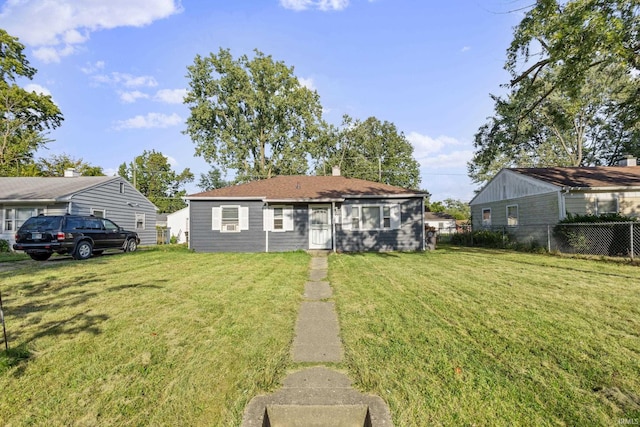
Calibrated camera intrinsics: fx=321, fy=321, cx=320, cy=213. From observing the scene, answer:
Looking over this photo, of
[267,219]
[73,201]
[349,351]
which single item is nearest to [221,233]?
[267,219]

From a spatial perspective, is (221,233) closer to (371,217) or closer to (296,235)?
(296,235)

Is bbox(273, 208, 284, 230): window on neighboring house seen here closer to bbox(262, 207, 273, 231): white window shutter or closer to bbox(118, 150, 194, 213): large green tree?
bbox(262, 207, 273, 231): white window shutter

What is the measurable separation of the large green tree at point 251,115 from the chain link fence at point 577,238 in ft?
66.0

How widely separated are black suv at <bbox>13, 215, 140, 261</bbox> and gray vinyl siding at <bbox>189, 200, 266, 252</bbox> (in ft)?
11.4

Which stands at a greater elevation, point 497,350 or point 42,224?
point 42,224

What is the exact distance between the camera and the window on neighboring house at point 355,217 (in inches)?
580

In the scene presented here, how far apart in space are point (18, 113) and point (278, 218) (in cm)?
2967

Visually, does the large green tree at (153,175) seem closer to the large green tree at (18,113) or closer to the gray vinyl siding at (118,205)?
the large green tree at (18,113)

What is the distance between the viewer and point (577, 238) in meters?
12.3

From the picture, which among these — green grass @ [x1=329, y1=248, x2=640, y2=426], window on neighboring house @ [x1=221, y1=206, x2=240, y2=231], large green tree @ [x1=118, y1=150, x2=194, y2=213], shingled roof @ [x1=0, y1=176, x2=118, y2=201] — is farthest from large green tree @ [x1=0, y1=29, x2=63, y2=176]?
green grass @ [x1=329, y1=248, x2=640, y2=426]

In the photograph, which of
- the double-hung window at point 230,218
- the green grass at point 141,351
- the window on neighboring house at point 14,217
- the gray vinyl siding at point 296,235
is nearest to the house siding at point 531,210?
the gray vinyl siding at point 296,235

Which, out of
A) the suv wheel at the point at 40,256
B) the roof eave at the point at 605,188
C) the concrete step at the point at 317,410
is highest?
the roof eave at the point at 605,188

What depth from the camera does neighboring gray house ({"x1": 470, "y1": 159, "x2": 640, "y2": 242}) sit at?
14062 millimetres

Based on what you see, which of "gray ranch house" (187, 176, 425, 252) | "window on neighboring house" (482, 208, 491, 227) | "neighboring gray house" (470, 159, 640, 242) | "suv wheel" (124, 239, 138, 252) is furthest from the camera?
"window on neighboring house" (482, 208, 491, 227)
